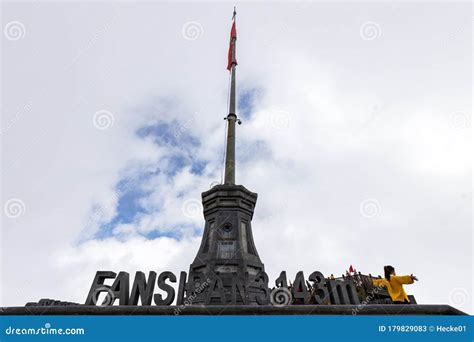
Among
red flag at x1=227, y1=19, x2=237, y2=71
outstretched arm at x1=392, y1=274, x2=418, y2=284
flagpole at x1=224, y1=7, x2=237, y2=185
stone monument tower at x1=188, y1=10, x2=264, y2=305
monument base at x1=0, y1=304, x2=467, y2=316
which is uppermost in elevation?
red flag at x1=227, y1=19, x2=237, y2=71

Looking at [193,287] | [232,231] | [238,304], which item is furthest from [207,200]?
[238,304]

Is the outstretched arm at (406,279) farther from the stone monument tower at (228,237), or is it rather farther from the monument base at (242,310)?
the stone monument tower at (228,237)

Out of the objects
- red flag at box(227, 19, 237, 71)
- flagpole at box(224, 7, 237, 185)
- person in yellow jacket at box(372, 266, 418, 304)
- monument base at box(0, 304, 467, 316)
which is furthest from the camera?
red flag at box(227, 19, 237, 71)

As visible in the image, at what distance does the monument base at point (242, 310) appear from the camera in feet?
39.5

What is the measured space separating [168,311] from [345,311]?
20.0ft

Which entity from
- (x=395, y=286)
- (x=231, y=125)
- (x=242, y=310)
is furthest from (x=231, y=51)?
(x=395, y=286)

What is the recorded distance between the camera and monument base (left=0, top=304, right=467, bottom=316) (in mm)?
12047

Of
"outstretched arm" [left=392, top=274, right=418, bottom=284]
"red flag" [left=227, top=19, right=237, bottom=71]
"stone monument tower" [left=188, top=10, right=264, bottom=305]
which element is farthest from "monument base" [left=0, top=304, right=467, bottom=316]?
"red flag" [left=227, top=19, right=237, bottom=71]

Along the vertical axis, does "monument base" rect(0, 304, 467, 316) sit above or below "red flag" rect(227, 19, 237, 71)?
below

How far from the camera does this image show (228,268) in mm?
19453

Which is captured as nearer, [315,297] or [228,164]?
[315,297]

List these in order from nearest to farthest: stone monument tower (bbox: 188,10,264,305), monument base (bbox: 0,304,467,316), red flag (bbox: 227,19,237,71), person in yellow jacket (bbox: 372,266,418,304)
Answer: monument base (bbox: 0,304,467,316), person in yellow jacket (bbox: 372,266,418,304), stone monument tower (bbox: 188,10,264,305), red flag (bbox: 227,19,237,71)

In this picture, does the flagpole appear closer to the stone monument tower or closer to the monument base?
the stone monument tower
